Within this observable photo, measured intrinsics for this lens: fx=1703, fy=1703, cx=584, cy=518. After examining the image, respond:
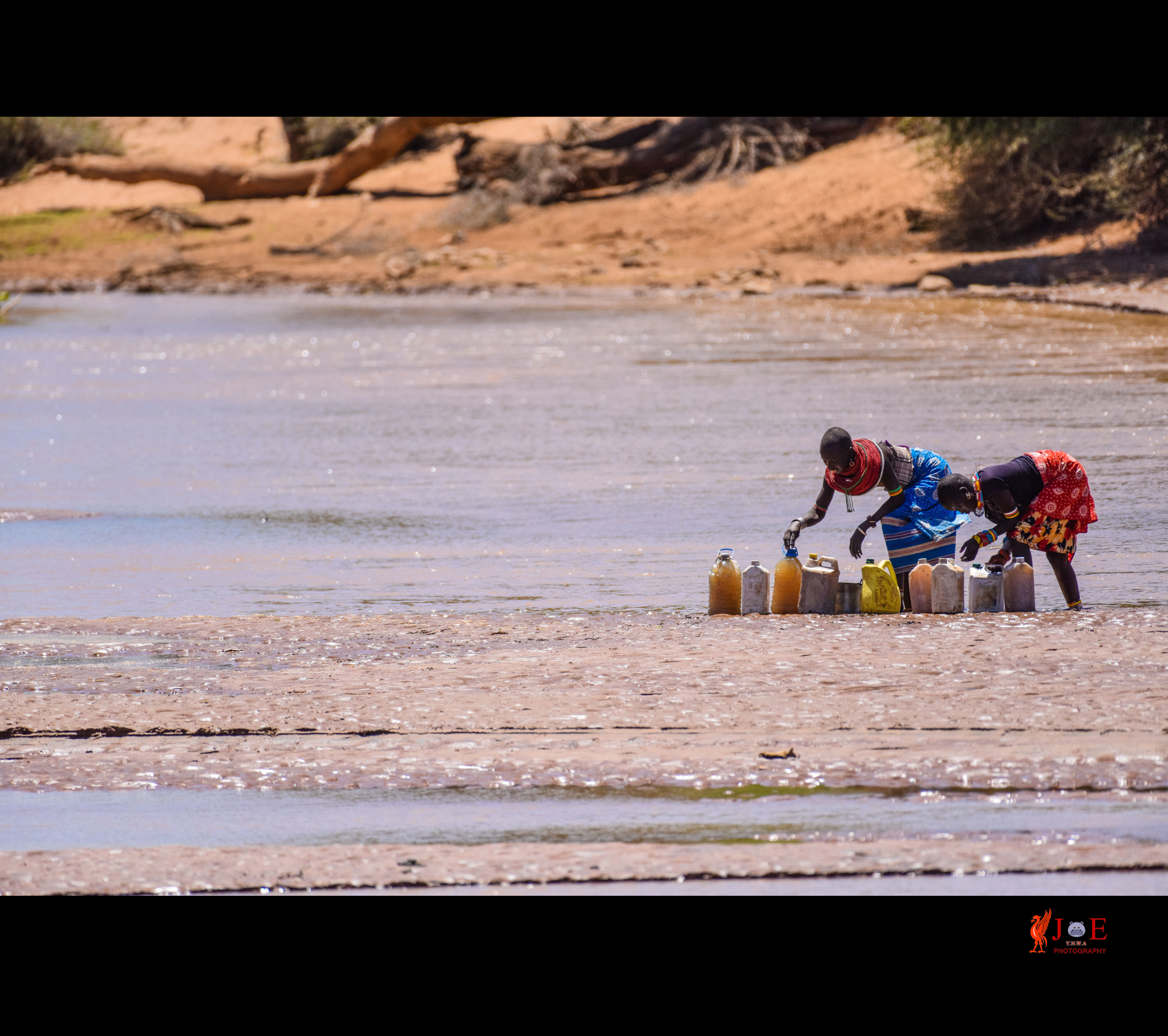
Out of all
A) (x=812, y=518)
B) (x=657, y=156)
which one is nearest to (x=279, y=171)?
(x=657, y=156)

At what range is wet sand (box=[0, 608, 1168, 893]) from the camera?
504 centimetres

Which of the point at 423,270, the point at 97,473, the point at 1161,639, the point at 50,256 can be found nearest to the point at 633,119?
the point at 423,270

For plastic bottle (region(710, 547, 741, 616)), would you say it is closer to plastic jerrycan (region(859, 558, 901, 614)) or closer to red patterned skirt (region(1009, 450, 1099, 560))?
plastic jerrycan (region(859, 558, 901, 614))

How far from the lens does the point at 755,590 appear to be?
319 inches

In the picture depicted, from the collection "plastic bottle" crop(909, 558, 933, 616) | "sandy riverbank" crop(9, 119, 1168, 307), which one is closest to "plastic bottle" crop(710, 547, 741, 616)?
"plastic bottle" crop(909, 558, 933, 616)

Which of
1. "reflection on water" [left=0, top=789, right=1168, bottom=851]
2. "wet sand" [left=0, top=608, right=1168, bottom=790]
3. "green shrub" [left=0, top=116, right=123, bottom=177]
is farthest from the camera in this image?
"green shrub" [left=0, top=116, right=123, bottom=177]

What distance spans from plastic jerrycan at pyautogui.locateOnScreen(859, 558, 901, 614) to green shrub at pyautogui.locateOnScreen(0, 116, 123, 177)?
4135 centimetres

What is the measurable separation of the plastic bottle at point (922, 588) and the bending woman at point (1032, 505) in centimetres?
19

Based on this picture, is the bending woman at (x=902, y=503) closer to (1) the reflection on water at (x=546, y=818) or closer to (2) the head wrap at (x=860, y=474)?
(2) the head wrap at (x=860, y=474)

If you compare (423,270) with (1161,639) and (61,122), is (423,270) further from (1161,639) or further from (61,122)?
(1161,639)

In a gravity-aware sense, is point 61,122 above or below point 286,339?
above

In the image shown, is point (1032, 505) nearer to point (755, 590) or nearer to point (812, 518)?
point (812, 518)

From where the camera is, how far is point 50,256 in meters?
38.0

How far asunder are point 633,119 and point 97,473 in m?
30.0
